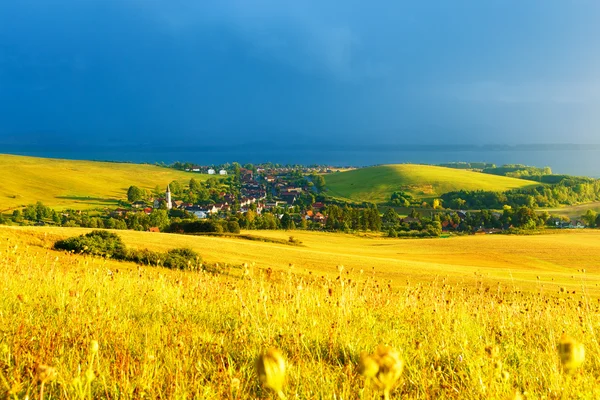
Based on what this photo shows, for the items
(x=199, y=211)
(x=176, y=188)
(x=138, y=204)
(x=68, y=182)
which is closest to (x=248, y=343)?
(x=199, y=211)

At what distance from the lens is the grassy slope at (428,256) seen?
33.0 metres

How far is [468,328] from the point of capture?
536 centimetres

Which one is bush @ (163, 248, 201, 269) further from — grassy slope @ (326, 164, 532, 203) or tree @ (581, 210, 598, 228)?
grassy slope @ (326, 164, 532, 203)

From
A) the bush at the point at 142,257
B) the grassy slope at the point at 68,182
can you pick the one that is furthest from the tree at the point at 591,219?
the grassy slope at the point at 68,182

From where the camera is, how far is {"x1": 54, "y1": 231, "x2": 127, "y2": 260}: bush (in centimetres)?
2517

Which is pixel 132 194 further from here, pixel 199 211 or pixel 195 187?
pixel 195 187

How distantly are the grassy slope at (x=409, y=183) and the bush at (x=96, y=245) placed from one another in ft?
389

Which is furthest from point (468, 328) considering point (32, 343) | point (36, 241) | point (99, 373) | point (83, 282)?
point (36, 241)

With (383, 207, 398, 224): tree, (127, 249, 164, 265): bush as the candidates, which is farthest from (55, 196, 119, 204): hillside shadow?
(127, 249, 164, 265): bush

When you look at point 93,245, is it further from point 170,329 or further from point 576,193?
point 576,193

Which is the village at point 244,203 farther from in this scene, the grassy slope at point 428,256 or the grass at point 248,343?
the grass at point 248,343

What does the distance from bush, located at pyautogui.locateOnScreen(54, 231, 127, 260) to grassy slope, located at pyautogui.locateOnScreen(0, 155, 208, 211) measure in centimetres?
8456

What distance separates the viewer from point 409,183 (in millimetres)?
159875

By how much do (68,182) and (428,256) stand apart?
407 feet
